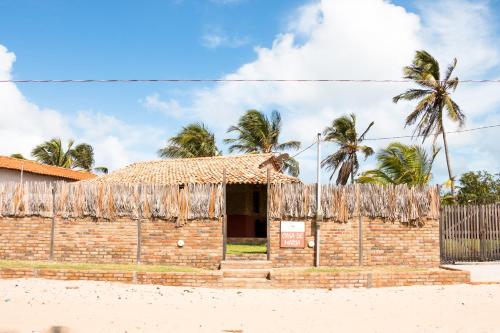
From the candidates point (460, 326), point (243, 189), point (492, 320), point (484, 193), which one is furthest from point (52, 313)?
point (484, 193)

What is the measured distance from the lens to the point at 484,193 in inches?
1294

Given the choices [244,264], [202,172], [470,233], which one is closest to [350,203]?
[244,264]

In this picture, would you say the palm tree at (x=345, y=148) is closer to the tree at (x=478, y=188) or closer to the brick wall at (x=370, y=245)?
the tree at (x=478, y=188)

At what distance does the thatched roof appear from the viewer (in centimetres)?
→ 2036

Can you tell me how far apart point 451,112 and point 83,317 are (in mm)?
22904

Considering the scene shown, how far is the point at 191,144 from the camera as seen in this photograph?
35156mm

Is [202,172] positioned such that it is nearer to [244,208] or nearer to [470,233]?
[244,208]

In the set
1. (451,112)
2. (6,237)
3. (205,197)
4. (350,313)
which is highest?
(451,112)

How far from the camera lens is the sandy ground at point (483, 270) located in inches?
479

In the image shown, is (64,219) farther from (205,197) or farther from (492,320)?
(492,320)

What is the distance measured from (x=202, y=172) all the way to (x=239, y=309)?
1375cm

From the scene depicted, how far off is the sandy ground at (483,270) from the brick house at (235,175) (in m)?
8.22

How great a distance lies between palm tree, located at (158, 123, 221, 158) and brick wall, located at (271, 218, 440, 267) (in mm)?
22434

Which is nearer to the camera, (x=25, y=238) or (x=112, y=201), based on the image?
(x=112, y=201)
